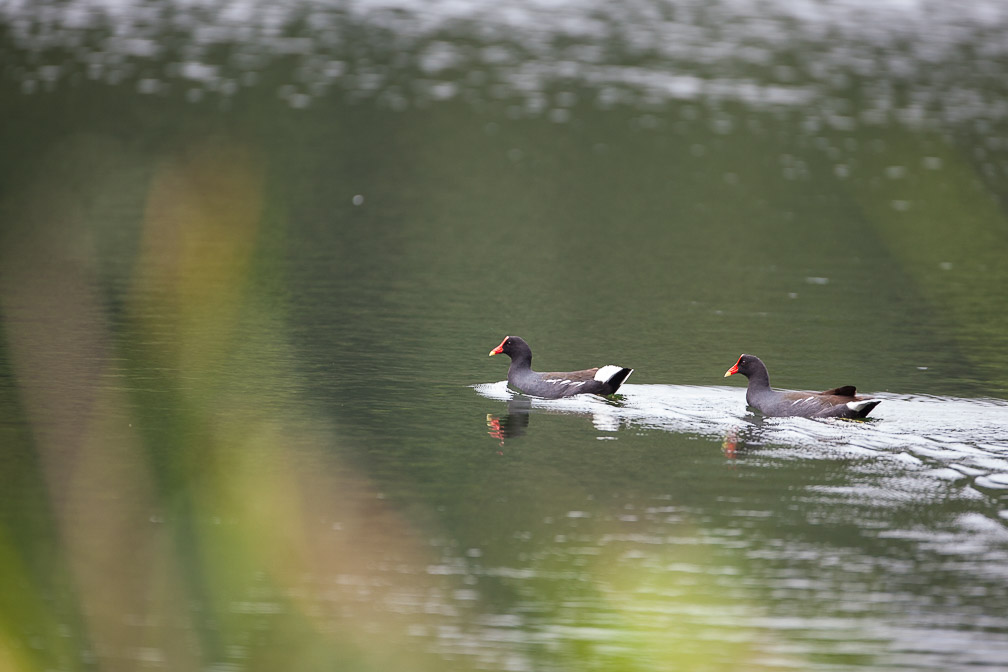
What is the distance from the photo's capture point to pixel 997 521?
1334 centimetres

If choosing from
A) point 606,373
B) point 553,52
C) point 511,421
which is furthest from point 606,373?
point 553,52

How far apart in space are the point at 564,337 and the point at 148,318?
20.1ft

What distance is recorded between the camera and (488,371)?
19406 mm

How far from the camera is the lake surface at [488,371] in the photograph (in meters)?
11.4

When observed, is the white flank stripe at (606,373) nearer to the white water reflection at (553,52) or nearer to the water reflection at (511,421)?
the water reflection at (511,421)

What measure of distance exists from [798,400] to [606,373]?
2.31m

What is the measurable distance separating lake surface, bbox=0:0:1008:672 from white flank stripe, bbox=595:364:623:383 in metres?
0.43

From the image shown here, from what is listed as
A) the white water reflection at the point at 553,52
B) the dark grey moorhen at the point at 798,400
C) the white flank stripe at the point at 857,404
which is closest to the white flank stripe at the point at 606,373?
the dark grey moorhen at the point at 798,400

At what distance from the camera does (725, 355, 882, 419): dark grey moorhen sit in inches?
648

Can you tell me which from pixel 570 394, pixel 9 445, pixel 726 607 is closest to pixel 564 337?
pixel 570 394

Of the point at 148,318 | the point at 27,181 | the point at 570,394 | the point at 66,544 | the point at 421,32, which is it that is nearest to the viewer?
the point at 66,544

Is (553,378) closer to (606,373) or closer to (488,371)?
(606,373)

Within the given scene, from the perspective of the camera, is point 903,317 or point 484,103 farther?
point 484,103

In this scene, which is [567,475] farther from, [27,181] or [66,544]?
[27,181]
